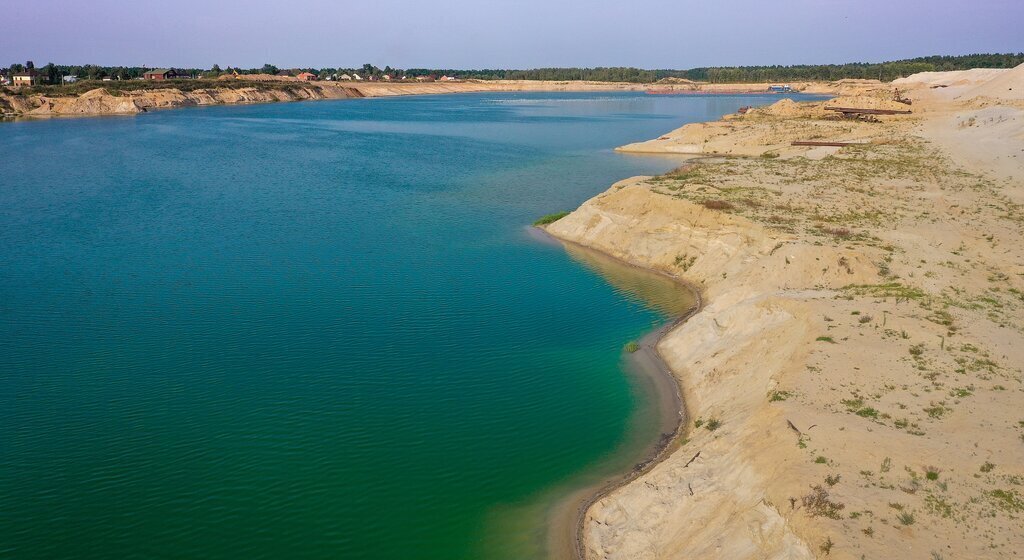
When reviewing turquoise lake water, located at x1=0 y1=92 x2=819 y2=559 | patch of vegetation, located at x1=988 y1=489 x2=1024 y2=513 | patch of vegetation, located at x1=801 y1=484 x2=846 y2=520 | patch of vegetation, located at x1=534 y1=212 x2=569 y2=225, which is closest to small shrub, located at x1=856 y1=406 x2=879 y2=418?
patch of vegetation, located at x1=988 y1=489 x2=1024 y2=513

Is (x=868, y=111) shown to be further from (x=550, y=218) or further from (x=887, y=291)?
(x=887, y=291)

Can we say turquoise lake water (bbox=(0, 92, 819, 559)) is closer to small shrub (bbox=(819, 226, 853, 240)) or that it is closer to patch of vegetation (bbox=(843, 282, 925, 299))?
patch of vegetation (bbox=(843, 282, 925, 299))

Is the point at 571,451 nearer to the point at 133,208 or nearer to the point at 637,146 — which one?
the point at 133,208

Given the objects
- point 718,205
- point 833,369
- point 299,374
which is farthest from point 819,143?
point 299,374

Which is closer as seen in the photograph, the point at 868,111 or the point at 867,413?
the point at 867,413

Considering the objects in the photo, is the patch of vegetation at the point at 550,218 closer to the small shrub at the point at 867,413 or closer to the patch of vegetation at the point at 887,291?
the patch of vegetation at the point at 887,291

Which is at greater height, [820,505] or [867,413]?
[867,413]

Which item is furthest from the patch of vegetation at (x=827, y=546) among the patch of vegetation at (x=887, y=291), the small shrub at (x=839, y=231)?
the small shrub at (x=839, y=231)
